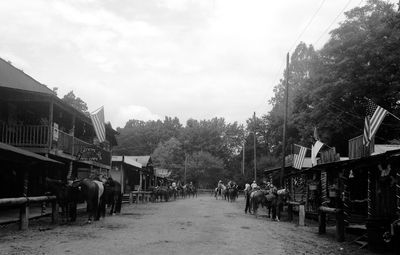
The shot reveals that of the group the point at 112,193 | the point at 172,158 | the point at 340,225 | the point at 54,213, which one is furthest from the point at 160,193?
the point at 172,158

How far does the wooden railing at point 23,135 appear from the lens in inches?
914

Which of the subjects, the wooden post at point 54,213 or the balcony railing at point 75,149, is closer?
the wooden post at point 54,213

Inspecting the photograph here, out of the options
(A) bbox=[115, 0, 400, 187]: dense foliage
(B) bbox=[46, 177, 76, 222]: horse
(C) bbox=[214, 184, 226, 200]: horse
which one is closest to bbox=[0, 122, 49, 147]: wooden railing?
(B) bbox=[46, 177, 76, 222]: horse

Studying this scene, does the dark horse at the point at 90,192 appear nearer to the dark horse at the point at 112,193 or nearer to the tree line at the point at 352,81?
the dark horse at the point at 112,193

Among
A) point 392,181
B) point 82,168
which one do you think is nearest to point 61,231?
point 392,181

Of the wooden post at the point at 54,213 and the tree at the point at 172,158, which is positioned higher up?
the tree at the point at 172,158

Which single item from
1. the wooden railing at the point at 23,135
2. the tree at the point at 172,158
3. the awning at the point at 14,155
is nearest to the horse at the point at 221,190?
the tree at the point at 172,158

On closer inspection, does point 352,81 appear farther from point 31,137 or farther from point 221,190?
point 221,190

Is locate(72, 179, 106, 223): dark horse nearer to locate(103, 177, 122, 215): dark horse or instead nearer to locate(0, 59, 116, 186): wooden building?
locate(103, 177, 122, 215): dark horse

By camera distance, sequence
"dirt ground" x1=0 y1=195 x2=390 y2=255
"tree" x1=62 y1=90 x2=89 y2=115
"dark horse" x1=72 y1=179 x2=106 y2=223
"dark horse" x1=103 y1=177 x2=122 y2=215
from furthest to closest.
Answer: "tree" x1=62 y1=90 x2=89 y2=115, "dark horse" x1=103 y1=177 x2=122 y2=215, "dark horse" x1=72 y1=179 x2=106 y2=223, "dirt ground" x1=0 y1=195 x2=390 y2=255

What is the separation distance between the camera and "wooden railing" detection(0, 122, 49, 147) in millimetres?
23203

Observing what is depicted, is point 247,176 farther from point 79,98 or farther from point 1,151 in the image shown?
point 1,151

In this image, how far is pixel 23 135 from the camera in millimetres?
23188

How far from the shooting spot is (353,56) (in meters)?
31.7
